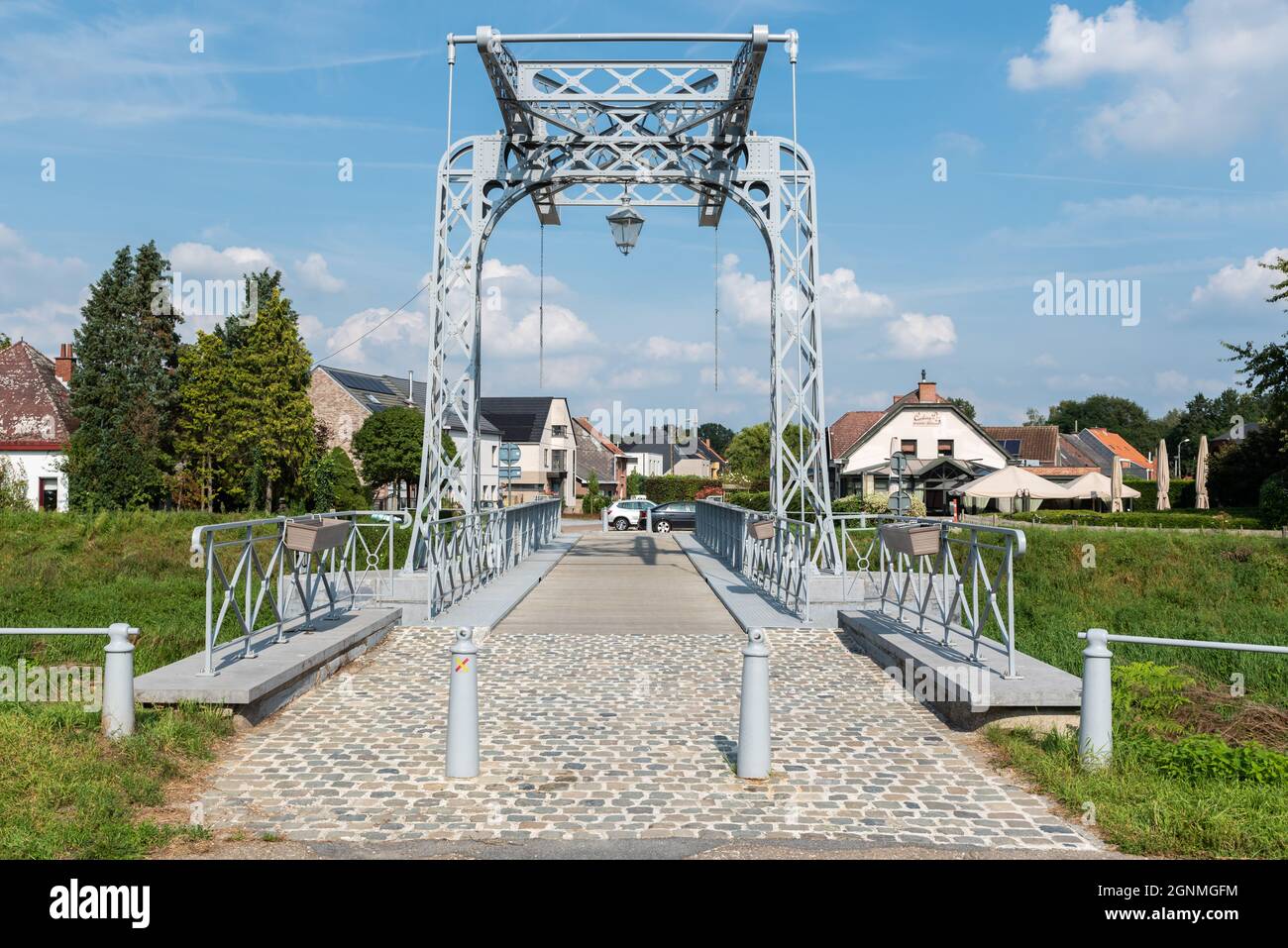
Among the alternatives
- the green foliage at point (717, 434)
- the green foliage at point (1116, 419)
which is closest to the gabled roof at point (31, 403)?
the green foliage at point (1116, 419)

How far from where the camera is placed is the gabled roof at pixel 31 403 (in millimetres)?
39875

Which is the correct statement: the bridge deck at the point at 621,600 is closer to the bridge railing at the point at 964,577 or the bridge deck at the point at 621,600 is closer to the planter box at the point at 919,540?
the bridge railing at the point at 964,577

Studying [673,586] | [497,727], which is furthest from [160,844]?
[673,586]

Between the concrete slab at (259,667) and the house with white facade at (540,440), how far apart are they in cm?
5332

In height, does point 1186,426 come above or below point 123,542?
above

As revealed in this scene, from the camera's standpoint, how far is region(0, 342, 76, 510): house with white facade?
39406 millimetres

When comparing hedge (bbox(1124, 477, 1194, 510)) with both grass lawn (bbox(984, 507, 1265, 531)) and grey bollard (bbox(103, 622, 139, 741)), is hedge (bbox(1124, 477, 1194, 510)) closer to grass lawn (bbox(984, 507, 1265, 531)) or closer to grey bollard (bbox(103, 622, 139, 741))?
grass lawn (bbox(984, 507, 1265, 531))

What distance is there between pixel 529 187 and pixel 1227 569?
1378 centimetres

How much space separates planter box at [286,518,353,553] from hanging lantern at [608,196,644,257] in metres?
6.47

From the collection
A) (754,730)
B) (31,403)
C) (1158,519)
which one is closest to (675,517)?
(1158,519)

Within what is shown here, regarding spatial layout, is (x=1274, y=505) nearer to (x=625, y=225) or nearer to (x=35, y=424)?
(x=625, y=225)
